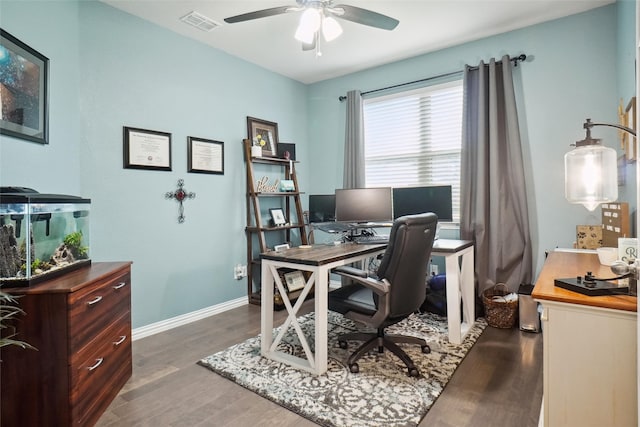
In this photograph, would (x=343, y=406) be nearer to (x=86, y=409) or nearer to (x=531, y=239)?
(x=86, y=409)

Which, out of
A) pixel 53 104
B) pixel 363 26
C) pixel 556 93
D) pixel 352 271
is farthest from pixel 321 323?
pixel 556 93

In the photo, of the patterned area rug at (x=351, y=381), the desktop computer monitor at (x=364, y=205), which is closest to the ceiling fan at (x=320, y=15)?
the desktop computer monitor at (x=364, y=205)

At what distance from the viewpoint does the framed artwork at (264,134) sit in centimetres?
390

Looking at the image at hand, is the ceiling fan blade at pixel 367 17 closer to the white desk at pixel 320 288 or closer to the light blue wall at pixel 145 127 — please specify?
the white desk at pixel 320 288

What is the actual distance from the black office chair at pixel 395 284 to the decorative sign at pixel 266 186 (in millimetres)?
1833

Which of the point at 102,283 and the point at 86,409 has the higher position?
the point at 102,283

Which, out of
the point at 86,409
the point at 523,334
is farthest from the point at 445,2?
the point at 86,409

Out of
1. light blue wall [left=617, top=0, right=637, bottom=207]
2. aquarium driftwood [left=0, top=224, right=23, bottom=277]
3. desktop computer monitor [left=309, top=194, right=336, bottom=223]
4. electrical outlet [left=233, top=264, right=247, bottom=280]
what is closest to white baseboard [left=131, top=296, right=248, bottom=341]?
electrical outlet [left=233, top=264, right=247, bottom=280]

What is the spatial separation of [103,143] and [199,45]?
4.53ft

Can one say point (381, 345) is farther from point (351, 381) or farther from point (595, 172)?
point (595, 172)

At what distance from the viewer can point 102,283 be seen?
1864 mm

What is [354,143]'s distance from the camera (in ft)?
13.7

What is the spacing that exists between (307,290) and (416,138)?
2.41 m

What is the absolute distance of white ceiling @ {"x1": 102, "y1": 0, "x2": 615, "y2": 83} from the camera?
277 centimetres
